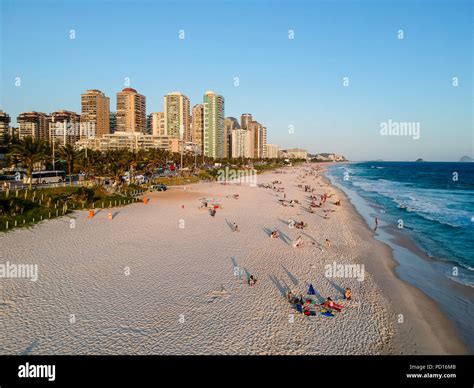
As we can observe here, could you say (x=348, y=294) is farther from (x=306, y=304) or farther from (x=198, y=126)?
(x=198, y=126)

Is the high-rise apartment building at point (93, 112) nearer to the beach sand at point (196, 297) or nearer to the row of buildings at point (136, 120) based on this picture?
the row of buildings at point (136, 120)

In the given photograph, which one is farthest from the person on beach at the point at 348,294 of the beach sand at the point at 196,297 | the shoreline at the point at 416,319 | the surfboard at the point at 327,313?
the shoreline at the point at 416,319

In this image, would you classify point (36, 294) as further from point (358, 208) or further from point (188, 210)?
point (358, 208)

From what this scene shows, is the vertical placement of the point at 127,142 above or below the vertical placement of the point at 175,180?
above

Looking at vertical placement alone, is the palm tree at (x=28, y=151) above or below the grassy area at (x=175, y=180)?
above

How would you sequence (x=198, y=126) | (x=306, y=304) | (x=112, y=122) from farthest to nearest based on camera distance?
(x=112, y=122) → (x=198, y=126) → (x=306, y=304)

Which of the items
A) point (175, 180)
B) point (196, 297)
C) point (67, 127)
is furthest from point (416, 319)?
point (67, 127)
